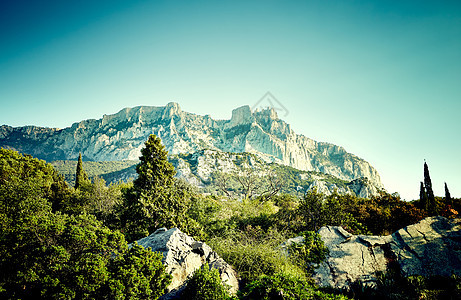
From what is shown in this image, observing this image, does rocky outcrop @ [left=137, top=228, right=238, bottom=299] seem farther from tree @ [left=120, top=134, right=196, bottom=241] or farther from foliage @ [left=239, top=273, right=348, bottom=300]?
tree @ [left=120, top=134, right=196, bottom=241]

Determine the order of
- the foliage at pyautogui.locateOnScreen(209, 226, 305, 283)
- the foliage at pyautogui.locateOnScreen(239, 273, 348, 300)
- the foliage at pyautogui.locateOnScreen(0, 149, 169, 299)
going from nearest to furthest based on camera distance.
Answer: the foliage at pyautogui.locateOnScreen(0, 149, 169, 299) < the foliage at pyautogui.locateOnScreen(239, 273, 348, 300) < the foliage at pyautogui.locateOnScreen(209, 226, 305, 283)

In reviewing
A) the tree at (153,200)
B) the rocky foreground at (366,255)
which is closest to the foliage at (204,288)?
the rocky foreground at (366,255)

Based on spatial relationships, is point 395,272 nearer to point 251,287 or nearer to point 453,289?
point 453,289

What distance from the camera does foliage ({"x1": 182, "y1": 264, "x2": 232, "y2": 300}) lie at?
601 centimetres

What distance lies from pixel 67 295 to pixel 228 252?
275 inches

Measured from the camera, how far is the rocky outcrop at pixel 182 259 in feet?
25.0

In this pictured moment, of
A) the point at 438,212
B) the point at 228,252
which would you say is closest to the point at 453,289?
the point at 228,252

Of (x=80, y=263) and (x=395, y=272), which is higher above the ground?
(x=80, y=263)

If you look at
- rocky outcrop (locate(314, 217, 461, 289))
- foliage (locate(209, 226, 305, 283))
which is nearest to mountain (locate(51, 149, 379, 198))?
rocky outcrop (locate(314, 217, 461, 289))

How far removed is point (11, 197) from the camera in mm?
12234

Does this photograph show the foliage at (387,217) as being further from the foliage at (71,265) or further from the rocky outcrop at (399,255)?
the foliage at (71,265)

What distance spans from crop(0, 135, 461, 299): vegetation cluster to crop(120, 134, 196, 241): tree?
0.07m

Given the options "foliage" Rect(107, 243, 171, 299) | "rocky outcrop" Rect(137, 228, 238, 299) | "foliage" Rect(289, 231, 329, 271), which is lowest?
"foliage" Rect(289, 231, 329, 271)

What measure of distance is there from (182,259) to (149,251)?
2364 millimetres
